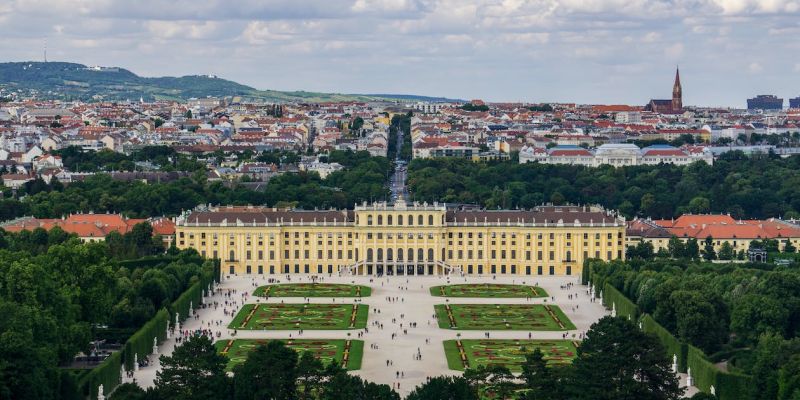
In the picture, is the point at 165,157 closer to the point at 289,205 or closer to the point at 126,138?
the point at 126,138

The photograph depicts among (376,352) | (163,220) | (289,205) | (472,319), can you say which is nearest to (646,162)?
(289,205)

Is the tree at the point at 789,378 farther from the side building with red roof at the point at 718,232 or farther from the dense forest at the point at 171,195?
the dense forest at the point at 171,195

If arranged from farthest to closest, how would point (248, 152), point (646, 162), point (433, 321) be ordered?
point (248, 152)
point (646, 162)
point (433, 321)

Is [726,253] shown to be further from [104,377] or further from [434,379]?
[104,377]

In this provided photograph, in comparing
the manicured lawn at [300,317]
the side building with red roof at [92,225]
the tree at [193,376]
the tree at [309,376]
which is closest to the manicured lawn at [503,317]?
the manicured lawn at [300,317]

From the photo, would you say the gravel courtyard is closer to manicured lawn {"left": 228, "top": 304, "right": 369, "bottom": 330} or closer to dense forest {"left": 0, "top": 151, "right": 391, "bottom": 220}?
manicured lawn {"left": 228, "top": 304, "right": 369, "bottom": 330}
